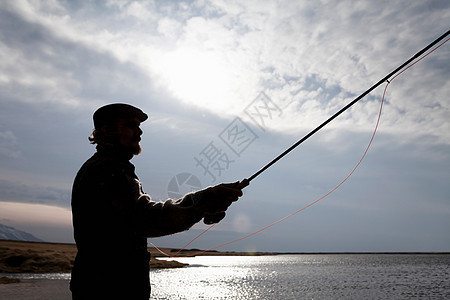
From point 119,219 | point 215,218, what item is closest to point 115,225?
point 119,219

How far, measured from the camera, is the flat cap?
3.03 meters

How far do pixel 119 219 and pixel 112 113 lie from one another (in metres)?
0.96

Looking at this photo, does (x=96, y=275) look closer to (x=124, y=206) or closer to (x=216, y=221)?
(x=124, y=206)

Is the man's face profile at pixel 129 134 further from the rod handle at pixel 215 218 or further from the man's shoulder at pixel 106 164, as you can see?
the rod handle at pixel 215 218

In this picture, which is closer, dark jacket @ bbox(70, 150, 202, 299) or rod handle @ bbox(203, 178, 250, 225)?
dark jacket @ bbox(70, 150, 202, 299)

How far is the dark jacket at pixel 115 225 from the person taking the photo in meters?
2.46

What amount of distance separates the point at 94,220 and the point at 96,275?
40 cm

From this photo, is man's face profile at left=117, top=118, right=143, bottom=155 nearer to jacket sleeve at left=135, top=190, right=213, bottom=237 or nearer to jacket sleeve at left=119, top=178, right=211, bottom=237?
jacket sleeve at left=119, top=178, right=211, bottom=237

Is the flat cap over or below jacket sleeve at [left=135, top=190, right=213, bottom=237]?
over

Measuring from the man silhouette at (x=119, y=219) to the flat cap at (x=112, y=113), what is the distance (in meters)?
0.25

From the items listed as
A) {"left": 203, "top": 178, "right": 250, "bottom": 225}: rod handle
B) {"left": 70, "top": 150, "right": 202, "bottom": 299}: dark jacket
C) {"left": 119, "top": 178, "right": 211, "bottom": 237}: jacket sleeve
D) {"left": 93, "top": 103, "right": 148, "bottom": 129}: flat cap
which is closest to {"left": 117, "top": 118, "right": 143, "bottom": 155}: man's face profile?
{"left": 93, "top": 103, "right": 148, "bottom": 129}: flat cap

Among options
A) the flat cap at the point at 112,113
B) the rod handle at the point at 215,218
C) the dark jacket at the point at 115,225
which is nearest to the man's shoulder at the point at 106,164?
the dark jacket at the point at 115,225

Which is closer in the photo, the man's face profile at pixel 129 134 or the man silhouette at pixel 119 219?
the man silhouette at pixel 119 219

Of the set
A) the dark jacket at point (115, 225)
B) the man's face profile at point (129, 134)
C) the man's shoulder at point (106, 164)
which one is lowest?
the dark jacket at point (115, 225)
